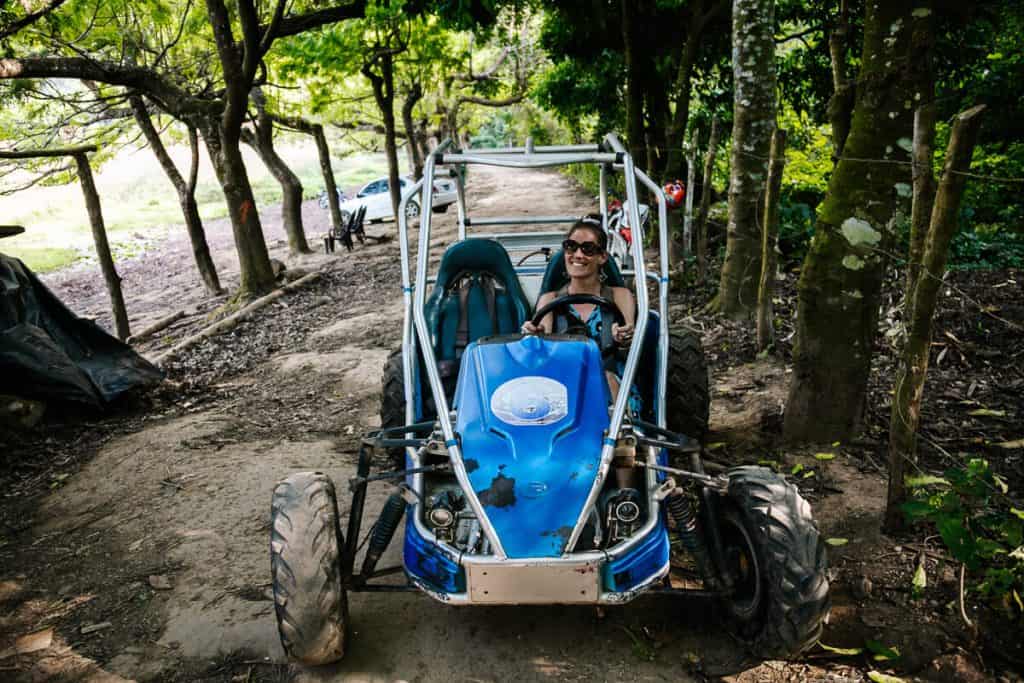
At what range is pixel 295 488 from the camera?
3.06 meters

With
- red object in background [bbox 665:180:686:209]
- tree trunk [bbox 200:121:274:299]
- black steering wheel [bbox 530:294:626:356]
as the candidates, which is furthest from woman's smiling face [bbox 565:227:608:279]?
tree trunk [bbox 200:121:274:299]

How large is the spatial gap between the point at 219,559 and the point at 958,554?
3.44 meters

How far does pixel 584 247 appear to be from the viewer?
Answer: 4.09 m

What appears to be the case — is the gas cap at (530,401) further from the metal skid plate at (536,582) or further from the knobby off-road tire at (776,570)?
the knobby off-road tire at (776,570)

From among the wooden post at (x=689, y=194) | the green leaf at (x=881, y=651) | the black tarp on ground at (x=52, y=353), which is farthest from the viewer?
the wooden post at (x=689, y=194)

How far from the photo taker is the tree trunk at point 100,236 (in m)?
7.57

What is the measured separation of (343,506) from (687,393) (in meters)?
2.20

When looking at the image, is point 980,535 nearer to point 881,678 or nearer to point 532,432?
Answer: point 881,678

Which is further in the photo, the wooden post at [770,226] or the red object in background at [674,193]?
the red object in background at [674,193]

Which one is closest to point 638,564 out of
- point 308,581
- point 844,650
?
point 844,650

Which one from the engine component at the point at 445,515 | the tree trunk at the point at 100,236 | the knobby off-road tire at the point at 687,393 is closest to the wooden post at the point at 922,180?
the knobby off-road tire at the point at 687,393

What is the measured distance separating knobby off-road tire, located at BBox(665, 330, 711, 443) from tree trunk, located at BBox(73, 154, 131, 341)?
6.35 meters

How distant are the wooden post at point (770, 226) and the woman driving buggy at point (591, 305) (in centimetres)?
177

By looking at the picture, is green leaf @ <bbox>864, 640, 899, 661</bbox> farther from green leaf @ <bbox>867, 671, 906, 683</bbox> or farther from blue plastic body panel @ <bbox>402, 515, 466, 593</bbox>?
blue plastic body panel @ <bbox>402, 515, 466, 593</bbox>
